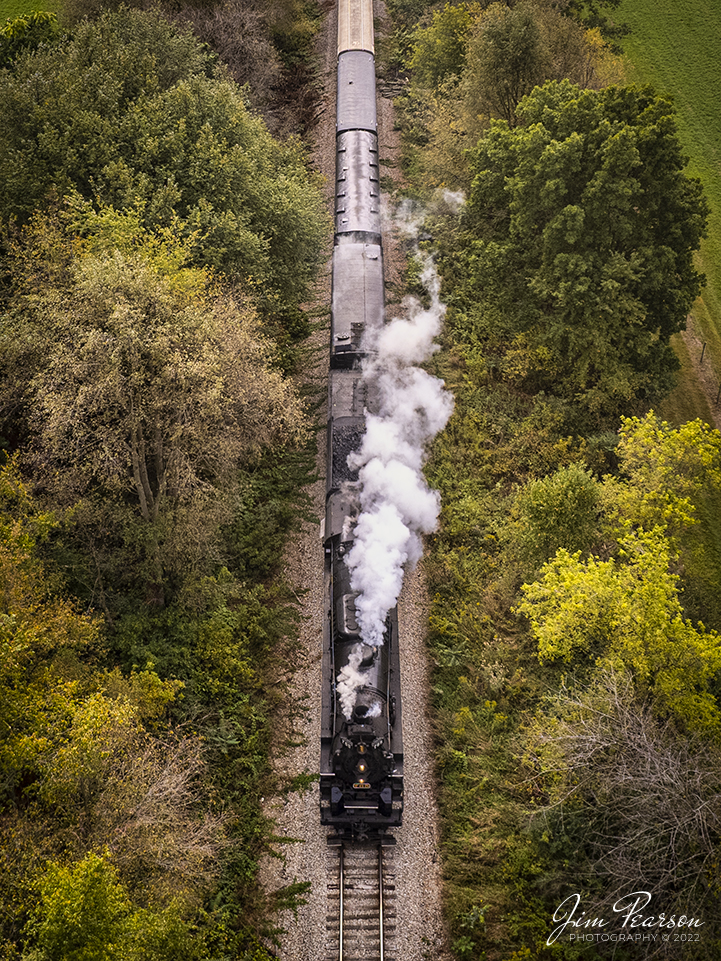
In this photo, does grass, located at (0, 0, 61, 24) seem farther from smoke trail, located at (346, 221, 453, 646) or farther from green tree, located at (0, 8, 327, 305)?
smoke trail, located at (346, 221, 453, 646)

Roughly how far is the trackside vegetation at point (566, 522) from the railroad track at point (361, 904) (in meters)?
1.65

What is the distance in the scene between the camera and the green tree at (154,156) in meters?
26.3

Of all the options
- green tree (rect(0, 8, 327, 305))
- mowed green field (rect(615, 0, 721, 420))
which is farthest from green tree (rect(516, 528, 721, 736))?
mowed green field (rect(615, 0, 721, 420))

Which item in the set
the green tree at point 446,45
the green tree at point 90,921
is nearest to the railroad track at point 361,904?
the green tree at point 90,921

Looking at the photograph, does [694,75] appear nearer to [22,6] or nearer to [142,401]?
[22,6]

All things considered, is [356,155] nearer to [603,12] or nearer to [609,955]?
[603,12]

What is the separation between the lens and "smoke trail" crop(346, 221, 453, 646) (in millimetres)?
19938

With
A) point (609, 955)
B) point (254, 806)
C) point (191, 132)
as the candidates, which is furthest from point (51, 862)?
point (191, 132)

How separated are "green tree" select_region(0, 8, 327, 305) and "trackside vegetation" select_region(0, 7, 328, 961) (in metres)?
0.11

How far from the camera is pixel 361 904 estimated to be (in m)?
18.7

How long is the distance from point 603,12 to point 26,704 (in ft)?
189

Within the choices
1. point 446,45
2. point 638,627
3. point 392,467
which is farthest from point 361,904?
point 446,45

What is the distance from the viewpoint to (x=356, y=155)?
36.1 metres

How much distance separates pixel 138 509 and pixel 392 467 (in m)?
7.96
